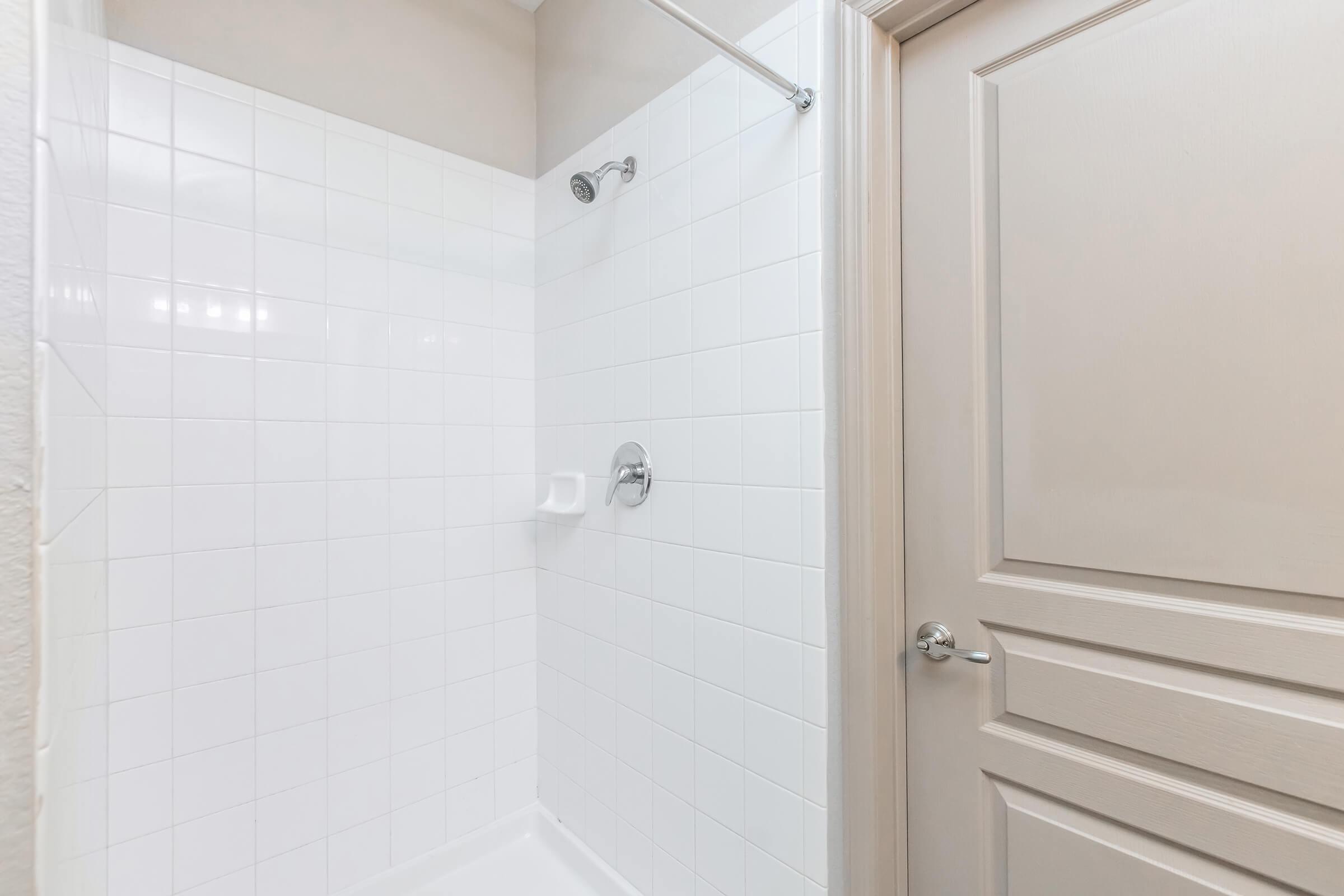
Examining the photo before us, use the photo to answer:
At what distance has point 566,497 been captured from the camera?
1784 mm

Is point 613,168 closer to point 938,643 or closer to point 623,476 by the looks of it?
point 623,476

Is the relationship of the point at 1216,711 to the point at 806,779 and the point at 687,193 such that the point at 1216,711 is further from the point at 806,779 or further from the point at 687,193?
the point at 687,193

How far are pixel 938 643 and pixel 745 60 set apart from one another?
3.55 ft

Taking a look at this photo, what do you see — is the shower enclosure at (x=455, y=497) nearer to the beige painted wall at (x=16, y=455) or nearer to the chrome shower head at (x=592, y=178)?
the chrome shower head at (x=592, y=178)

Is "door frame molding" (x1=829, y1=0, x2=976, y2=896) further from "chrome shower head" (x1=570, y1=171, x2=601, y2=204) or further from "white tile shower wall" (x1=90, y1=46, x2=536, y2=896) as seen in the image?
"white tile shower wall" (x1=90, y1=46, x2=536, y2=896)

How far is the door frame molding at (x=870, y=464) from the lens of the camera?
1088mm

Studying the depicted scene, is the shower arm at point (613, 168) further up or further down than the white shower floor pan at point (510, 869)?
further up

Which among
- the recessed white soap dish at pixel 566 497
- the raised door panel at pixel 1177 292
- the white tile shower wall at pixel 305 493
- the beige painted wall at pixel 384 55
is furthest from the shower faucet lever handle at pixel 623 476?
the beige painted wall at pixel 384 55

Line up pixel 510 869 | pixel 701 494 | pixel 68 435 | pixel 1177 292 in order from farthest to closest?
pixel 510 869
pixel 701 494
pixel 1177 292
pixel 68 435

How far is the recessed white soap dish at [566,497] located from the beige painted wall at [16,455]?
1375 mm

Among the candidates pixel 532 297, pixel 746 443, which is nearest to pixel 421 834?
pixel 746 443

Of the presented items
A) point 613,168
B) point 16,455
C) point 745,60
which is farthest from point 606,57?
point 16,455

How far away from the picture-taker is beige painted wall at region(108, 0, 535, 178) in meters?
1.38

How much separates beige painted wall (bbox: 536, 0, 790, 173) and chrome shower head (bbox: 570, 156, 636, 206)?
16 cm
